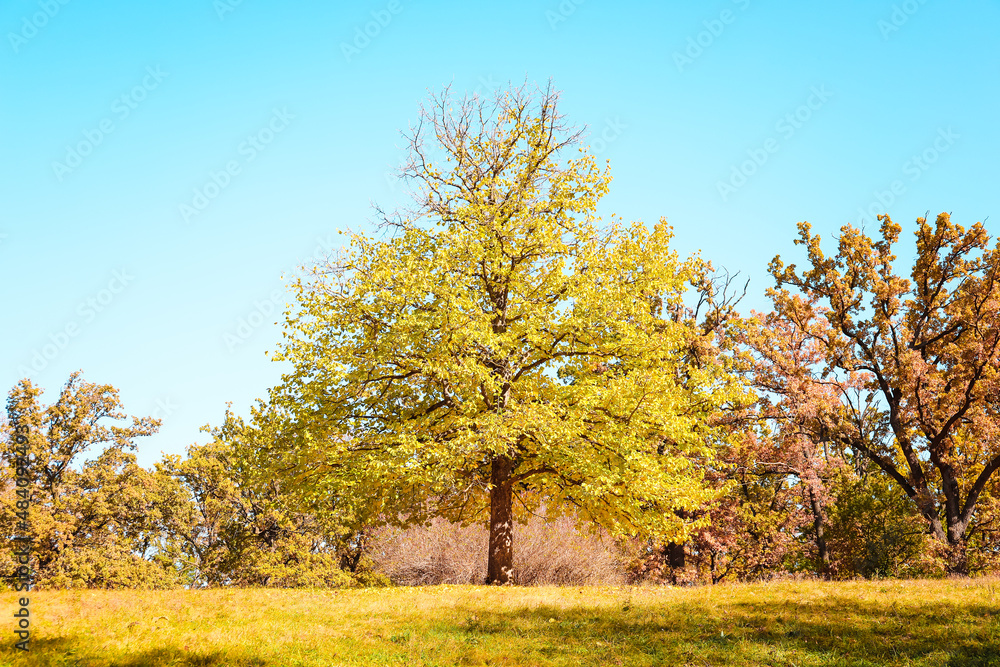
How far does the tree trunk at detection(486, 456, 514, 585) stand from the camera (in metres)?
19.5

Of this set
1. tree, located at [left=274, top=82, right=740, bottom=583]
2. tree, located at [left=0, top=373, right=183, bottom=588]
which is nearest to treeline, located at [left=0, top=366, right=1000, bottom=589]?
tree, located at [left=0, top=373, right=183, bottom=588]

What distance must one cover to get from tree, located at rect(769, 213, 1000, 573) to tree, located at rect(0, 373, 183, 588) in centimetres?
3344

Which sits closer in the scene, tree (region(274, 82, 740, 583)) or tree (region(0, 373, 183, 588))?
tree (region(274, 82, 740, 583))

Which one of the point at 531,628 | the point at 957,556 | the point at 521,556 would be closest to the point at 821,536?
the point at 957,556

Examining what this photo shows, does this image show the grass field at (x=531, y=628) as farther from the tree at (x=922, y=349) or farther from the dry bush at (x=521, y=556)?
the dry bush at (x=521, y=556)

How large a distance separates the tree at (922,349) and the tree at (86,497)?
33.4m

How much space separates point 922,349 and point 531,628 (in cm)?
2144

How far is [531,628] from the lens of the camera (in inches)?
468

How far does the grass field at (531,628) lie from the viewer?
31.2 ft

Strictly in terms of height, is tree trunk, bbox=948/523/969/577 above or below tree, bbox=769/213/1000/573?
below

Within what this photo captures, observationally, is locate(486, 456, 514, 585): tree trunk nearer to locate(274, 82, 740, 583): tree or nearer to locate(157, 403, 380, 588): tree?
locate(274, 82, 740, 583): tree

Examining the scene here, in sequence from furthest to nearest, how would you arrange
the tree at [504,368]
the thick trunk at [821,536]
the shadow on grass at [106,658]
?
the thick trunk at [821,536] → the tree at [504,368] → the shadow on grass at [106,658]

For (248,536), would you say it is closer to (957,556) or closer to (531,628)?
(531,628)

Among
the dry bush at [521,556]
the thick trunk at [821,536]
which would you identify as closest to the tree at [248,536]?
the dry bush at [521,556]
